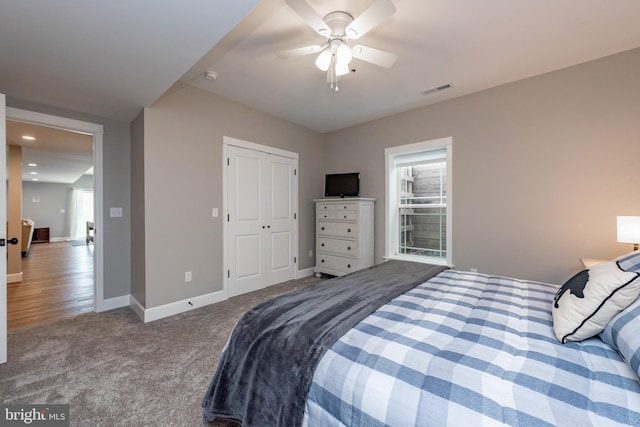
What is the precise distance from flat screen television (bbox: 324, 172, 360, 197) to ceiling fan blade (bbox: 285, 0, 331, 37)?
2.55m

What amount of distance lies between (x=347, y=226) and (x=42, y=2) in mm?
3474

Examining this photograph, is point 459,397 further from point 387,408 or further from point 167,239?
point 167,239

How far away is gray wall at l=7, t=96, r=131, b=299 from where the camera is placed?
10.1 ft

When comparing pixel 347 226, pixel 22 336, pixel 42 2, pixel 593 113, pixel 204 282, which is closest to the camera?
pixel 42 2

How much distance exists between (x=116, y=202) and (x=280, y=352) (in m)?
3.14

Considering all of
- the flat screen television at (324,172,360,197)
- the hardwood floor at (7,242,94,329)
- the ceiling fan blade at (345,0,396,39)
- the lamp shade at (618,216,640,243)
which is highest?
the ceiling fan blade at (345,0,396,39)

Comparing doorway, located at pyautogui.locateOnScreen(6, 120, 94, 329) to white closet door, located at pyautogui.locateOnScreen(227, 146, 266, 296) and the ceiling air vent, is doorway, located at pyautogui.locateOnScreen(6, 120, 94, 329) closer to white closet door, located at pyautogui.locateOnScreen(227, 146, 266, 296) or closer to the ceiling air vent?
white closet door, located at pyautogui.locateOnScreen(227, 146, 266, 296)

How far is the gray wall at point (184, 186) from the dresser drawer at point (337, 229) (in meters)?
1.63

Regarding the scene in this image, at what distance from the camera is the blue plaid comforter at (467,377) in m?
0.71

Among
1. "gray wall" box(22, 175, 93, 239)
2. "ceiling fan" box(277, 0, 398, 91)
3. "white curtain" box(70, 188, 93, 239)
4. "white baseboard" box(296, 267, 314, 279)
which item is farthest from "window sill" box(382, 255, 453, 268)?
"white curtain" box(70, 188, 93, 239)

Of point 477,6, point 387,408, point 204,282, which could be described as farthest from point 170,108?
point 387,408

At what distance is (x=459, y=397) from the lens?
0.76 metres

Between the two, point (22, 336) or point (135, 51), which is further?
point (22, 336)

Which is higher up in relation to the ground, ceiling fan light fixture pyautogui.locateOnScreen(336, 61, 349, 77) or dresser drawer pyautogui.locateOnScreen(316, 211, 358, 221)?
ceiling fan light fixture pyautogui.locateOnScreen(336, 61, 349, 77)
